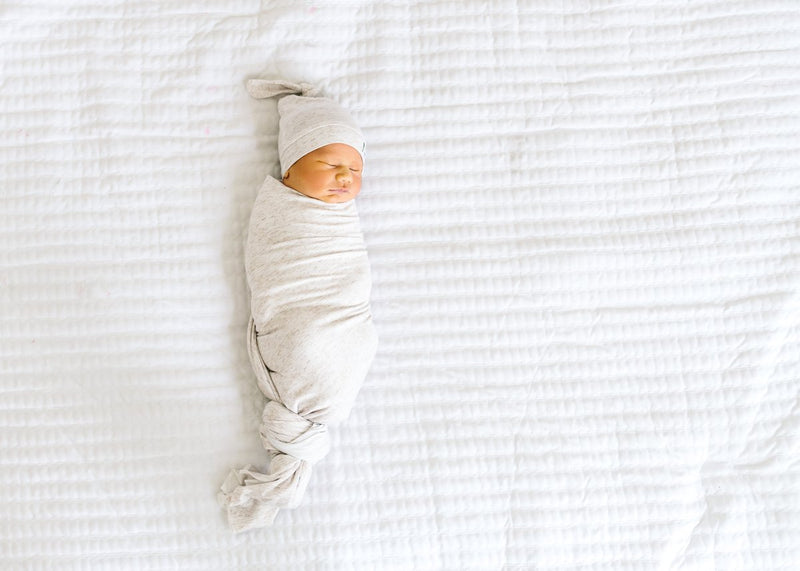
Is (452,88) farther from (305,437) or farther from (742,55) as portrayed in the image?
(305,437)

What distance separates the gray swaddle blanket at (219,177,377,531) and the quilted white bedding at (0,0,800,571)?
51 mm

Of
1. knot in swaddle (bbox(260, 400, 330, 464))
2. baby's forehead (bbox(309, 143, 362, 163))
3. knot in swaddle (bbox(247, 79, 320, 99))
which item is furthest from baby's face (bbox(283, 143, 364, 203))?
knot in swaddle (bbox(260, 400, 330, 464))

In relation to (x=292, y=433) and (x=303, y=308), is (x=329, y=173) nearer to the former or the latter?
(x=303, y=308)

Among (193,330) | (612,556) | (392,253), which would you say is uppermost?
(392,253)

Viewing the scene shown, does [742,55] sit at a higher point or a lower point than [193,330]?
higher

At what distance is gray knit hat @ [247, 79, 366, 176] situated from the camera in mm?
1127

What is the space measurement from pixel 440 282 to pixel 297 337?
0.85ft

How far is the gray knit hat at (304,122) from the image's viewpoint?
113 cm

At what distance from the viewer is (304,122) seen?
3.73ft

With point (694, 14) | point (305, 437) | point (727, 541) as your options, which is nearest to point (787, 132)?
point (694, 14)

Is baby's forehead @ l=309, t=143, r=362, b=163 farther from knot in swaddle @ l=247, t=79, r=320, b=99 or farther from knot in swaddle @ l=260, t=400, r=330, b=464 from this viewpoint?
knot in swaddle @ l=260, t=400, r=330, b=464

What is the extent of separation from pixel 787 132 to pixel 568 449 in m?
0.66

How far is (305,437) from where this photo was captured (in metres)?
1.11

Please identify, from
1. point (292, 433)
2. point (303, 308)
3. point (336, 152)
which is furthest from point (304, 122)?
point (292, 433)
